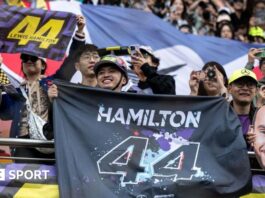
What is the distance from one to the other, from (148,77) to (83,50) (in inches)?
40.3

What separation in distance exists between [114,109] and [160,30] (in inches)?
190

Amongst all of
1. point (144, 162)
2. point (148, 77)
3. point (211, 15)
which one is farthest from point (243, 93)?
point (211, 15)

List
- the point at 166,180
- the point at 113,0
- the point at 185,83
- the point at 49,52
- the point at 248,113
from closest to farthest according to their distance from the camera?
the point at 166,180
the point at 248,113
the point at 49,52
the point at 185,83
the point at 113,0

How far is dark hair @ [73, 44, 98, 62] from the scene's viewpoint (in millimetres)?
8117

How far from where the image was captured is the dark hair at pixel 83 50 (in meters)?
8.12

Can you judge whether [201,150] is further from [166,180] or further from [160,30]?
[160,30]

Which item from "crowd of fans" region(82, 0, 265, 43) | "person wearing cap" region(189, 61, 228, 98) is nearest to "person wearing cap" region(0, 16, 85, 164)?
"person wearing cap" region(189, 61, 228, 98)

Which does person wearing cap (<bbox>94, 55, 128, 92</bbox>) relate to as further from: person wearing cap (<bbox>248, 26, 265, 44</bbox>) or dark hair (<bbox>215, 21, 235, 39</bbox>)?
dark hair (<bbox>215, 21, 235, 39</bbox>)

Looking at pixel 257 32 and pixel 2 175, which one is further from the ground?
pixel 257 32

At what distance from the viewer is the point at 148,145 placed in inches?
254

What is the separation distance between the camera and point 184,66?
10914 mm

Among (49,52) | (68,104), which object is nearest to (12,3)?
(49,52)

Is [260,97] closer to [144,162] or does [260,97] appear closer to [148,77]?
[148,77]

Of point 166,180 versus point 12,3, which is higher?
point 12,3
